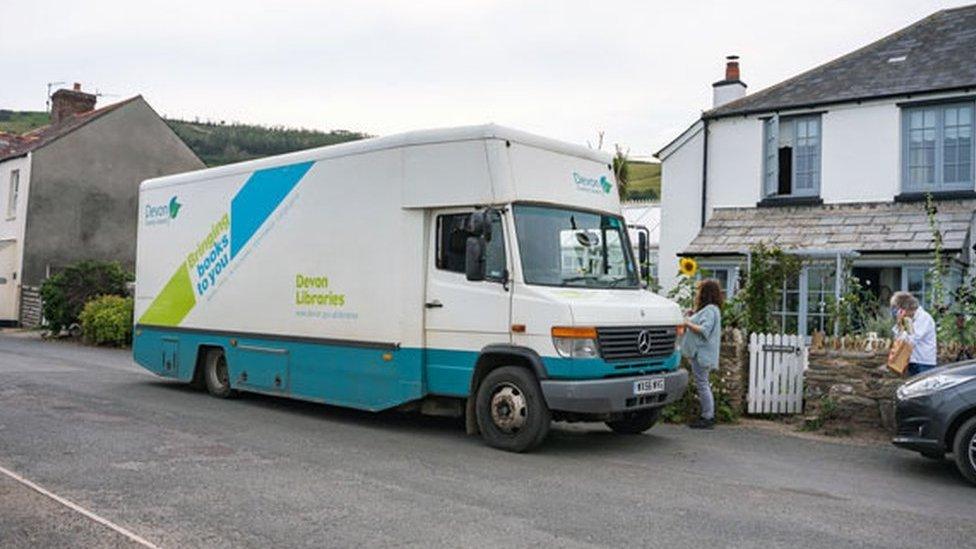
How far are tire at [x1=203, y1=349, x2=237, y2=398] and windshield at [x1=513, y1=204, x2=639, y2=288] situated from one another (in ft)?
17.7

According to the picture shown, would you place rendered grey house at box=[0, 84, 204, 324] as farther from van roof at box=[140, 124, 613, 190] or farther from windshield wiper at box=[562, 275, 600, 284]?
windshield wiper at box=[562, 275, 600, 284]

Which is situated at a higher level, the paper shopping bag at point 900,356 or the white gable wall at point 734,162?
the white gable wall at point 734,162

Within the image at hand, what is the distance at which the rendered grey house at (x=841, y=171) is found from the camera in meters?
16.0

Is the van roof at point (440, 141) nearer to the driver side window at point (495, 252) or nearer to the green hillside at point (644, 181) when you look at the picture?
the driver side window at point (495, 252)

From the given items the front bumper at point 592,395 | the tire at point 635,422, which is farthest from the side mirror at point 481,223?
the tire at point 635,422

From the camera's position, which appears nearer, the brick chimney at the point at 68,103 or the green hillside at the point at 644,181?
the brick chimney at the point at 68,103

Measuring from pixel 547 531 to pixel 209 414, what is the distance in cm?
603

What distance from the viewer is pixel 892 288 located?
16.2 metres

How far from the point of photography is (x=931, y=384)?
7789 millimetres

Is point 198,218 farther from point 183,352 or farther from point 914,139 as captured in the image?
point 914,139

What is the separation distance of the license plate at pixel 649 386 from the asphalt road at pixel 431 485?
25.5 inches

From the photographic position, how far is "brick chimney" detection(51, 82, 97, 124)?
35.5m

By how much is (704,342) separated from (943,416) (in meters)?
3.00

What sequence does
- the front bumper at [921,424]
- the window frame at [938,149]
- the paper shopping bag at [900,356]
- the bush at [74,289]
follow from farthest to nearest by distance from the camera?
the bush at [74,289] < the window frame at [938,149] < the paper shopping bag at [900,356] < the front bumper at [921,424]
